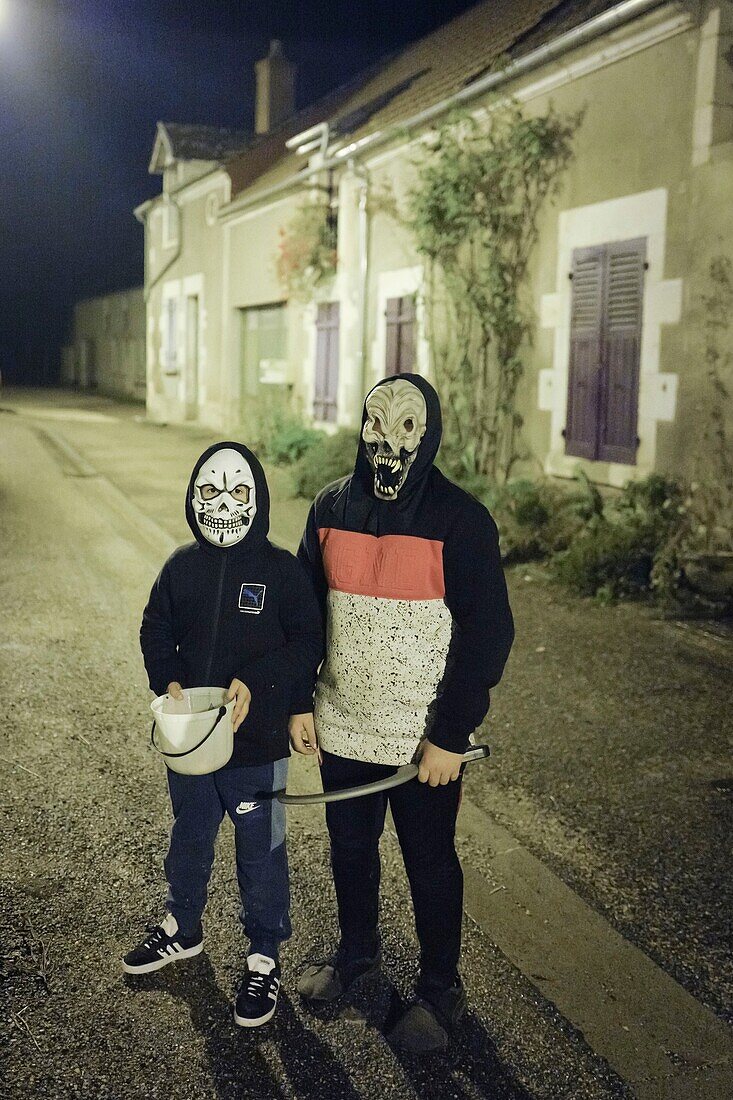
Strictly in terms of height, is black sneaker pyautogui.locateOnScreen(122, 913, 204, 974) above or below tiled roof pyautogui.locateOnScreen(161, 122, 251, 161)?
below

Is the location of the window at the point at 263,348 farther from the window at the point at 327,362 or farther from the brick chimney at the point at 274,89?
the brick chimney at the point at 274,89

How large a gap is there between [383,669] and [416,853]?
49 cm

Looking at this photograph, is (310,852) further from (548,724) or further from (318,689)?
(548,724)

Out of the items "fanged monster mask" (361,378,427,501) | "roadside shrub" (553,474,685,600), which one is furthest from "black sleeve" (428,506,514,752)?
"roadside shrub" (553,474,685,600)

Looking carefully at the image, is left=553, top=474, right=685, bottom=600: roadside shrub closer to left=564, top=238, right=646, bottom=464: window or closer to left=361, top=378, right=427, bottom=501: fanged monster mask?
left=564, top=238, right=646, bottom=464: window

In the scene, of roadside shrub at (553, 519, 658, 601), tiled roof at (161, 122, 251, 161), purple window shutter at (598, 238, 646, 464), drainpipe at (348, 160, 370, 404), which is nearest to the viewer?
roadside shrub at (553, 519, 658, 601)

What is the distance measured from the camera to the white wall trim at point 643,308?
851cm

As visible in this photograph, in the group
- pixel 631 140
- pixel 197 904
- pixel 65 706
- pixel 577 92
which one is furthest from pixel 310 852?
pixel 577 92

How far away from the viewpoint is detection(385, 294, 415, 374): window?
1244cm

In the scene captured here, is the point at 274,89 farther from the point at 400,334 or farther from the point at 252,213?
the point at 400,334

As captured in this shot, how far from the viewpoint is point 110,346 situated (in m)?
35.3

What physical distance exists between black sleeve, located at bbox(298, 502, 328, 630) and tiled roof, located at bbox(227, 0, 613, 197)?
8.88 metres

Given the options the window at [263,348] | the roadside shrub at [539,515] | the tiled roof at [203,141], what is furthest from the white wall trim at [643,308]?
the tiled roof at [203,141]

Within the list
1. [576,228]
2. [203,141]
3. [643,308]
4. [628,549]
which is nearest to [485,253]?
[576,228]
